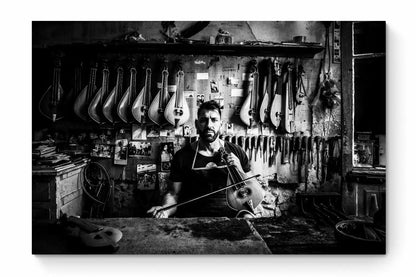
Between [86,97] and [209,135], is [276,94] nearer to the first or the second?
[209,135]

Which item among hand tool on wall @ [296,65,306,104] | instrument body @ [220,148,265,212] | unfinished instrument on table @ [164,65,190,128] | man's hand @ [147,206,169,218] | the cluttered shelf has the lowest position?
man's hand @ [147,206,169,218]

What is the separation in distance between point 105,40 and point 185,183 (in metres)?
0.99

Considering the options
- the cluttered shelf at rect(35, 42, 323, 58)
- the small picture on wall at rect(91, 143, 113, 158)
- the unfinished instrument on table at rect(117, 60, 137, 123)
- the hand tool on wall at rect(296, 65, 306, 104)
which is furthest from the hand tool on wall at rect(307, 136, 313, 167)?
the small picture on wall at rect(91, 143, 113, 158)

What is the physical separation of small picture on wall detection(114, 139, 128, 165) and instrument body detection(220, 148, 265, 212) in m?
0.59

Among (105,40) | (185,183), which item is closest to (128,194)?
(185,183)

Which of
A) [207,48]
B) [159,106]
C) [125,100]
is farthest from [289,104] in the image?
[125,100]

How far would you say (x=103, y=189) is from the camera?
200 cm

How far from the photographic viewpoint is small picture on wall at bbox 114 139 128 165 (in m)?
2.00

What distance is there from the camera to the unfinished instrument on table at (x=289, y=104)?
202 cm

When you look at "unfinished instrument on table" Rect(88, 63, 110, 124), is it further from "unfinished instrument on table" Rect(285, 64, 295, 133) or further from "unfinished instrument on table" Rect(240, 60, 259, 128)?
Answer: "unfinished instrument on table" Rect(285, 64, 295, 133)

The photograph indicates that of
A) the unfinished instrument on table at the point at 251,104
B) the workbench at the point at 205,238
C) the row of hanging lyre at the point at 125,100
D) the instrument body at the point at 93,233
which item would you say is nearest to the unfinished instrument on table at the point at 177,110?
the row of hanging lyre at the point at 125,100

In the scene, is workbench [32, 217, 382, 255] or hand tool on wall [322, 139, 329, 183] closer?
workbench [32, 217, 382, 255]

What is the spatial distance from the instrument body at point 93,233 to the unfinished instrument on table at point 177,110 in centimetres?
73
